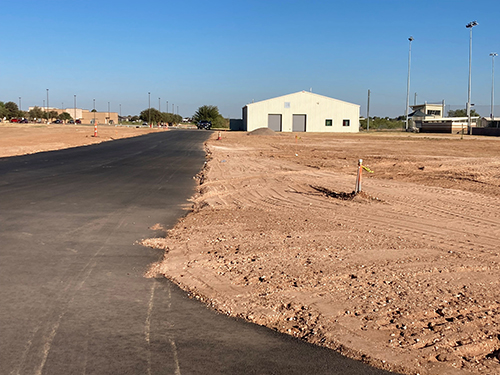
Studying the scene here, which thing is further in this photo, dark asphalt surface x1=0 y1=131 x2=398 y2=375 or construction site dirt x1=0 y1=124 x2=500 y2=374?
construction site dirt x1=0 y1=124 x2=500 y2=374

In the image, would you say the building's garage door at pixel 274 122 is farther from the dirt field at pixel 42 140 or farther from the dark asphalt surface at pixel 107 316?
the dark asphalt surface at pixel 107 316

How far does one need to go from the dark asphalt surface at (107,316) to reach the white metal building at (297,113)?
72733mm

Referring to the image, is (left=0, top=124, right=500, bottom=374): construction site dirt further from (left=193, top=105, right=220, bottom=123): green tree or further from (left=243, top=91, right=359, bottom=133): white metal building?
(left=193, top=105, right=220, bottom=123): green tree

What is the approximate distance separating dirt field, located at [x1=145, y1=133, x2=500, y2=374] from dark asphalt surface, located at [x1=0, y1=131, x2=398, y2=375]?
1.27 ft

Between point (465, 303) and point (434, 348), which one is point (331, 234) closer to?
point (465, 303)

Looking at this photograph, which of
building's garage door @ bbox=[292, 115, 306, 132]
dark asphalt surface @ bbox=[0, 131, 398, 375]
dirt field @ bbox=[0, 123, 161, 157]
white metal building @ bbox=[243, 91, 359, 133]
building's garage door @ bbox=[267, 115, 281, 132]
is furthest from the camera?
building's garage door @ bbox=[292, 115, 306, 132]

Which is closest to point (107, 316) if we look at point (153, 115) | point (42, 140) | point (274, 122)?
point (42, 140)

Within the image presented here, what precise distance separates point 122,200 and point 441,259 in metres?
8.18

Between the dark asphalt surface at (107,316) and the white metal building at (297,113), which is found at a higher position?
the white metal building at (297,113)

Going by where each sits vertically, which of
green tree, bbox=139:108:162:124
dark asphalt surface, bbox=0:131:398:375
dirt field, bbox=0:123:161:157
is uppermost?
green tree, bbox=139:108:162:124

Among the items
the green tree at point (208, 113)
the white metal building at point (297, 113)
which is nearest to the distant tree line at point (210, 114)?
the green tree at point (208, 113)

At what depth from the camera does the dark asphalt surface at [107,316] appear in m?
4.30

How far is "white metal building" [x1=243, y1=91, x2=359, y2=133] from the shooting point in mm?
82562

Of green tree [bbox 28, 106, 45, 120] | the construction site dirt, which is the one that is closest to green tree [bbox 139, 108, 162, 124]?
green tree [bbox 28, 106, 45, 120]
